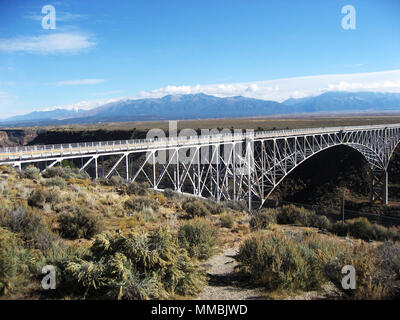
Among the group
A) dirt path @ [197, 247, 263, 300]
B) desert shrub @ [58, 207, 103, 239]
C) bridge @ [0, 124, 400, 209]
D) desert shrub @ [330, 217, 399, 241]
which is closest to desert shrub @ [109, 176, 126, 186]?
bridge @ [0, 124, 400, 209]

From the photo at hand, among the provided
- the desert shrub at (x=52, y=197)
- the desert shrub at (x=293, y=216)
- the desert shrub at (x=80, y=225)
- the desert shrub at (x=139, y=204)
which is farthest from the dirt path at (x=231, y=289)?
the desert shrub at (x=293, y=216)

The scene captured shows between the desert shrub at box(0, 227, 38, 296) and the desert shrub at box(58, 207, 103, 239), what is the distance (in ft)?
8.62

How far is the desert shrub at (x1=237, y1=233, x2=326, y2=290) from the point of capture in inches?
244

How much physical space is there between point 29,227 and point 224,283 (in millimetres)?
4962

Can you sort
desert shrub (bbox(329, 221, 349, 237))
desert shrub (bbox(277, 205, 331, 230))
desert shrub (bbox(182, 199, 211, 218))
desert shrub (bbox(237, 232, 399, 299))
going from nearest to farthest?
desert shrub (bbox(237, 232, 399, 299)) < desert shrub (bbox(329, 221, 349, 237)) < desert shrub (bbox(182, 199, 211, 218)) < desert shrub (bbox(277, 205, 331, 230))

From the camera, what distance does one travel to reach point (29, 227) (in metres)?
7.84

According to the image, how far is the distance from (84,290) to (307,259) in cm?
444

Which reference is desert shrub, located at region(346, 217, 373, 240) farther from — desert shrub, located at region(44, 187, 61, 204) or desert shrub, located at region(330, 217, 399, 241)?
desert shrub, located at region(44, 187, 61, 204)

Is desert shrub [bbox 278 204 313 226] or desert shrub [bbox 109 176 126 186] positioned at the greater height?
desert shrub [bbox 109 176 126 186]

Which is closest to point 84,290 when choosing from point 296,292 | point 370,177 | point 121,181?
point 296,292

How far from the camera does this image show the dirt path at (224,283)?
239 inches

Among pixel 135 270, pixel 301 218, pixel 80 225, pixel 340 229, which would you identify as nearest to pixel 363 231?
pixel 340 229

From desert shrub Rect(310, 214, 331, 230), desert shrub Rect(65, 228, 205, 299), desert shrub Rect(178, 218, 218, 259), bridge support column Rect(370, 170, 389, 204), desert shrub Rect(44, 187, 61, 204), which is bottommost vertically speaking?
bridge support column Rect(370, 170, 389, 204)

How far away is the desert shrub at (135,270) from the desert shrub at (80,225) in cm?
294
